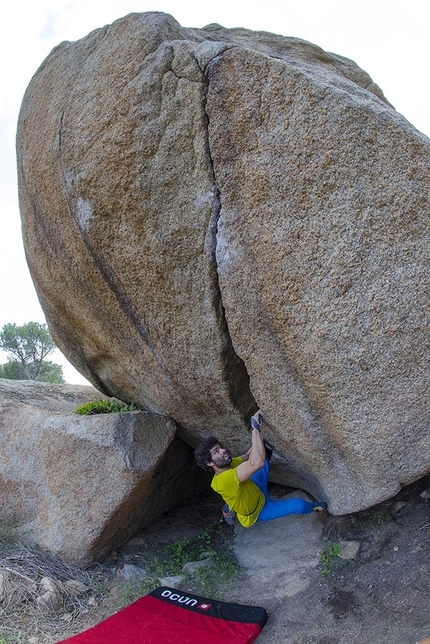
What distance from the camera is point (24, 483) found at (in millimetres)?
6352

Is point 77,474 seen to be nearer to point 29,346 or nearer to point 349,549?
point 349,549

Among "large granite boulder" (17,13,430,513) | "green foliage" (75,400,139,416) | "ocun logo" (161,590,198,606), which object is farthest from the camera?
"green foliage" (75,400,139,416)

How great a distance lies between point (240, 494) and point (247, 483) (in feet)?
0.49

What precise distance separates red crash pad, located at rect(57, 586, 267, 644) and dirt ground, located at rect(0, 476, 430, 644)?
0.71 ft

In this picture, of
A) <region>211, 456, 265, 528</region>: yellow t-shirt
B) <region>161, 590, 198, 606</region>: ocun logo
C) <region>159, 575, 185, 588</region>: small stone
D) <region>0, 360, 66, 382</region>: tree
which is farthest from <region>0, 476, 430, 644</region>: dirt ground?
<region>0, 360, 66, 382</region>: tree

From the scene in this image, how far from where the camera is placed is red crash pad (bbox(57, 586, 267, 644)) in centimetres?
466

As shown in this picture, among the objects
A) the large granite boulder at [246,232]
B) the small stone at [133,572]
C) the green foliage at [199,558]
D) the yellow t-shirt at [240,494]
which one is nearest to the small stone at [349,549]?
the large granite boulder at [246,232]

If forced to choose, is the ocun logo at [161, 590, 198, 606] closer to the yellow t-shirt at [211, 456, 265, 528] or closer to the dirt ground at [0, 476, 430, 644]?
the dirt ground at [0, 476, 430, 644]

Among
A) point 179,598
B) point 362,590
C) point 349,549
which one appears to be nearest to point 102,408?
point 179,598

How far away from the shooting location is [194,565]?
19.7 feet

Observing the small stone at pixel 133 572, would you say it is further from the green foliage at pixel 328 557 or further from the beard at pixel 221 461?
the green foliage at pixel 328 557

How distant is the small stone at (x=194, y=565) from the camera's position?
5914 millimetres

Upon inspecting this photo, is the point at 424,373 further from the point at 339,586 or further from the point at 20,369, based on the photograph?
the point at 20,369

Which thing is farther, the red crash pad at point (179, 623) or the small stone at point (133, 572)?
the small stone at point (133, 572)
